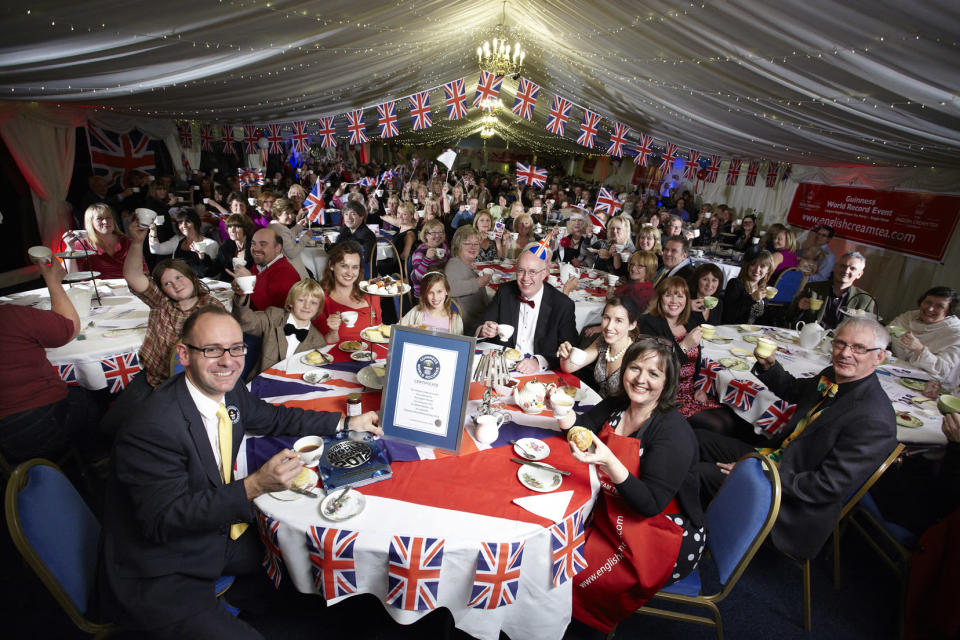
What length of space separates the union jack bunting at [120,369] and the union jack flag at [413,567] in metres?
3.13

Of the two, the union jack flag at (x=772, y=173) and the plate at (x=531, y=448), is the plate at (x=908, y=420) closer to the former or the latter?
the plate at (x=531, y=448)

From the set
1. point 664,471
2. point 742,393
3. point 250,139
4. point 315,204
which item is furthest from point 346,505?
point 250,139

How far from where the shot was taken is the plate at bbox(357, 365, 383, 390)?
288 centimetres

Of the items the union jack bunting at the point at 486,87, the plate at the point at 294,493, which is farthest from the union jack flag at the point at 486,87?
the plate at the point at 294,493

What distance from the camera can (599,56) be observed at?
5723mm

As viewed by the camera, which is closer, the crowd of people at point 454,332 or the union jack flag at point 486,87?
the crowd of people at point 454,332


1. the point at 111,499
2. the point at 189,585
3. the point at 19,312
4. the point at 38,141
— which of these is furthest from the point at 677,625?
the point at 38,141

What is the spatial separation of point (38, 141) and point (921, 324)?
43.0 ft

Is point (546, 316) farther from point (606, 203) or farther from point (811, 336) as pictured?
point (606, 203)

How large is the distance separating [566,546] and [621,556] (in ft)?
1.41

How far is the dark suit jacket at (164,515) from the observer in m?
1.72

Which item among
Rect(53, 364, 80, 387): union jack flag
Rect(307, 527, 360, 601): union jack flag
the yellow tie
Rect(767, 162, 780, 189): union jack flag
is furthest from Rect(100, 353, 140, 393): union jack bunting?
Rect(767, 162, 780, 189): union jack flag

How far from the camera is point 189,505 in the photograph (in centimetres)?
172

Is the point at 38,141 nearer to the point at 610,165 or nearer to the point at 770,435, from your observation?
the point at 770,435
